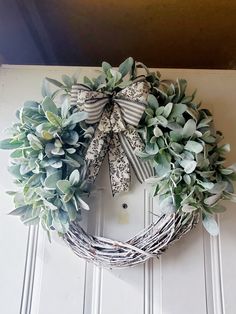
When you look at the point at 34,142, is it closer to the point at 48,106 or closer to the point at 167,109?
the point at 48,106

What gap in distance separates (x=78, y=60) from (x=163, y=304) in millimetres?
959

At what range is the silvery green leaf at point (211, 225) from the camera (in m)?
0.81

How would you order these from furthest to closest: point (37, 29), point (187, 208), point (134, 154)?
point (37, 29) → point (134, 154) → point (187, 208)

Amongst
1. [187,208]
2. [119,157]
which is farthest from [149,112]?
[187,208]

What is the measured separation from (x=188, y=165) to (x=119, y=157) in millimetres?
196

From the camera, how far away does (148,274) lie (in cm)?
90

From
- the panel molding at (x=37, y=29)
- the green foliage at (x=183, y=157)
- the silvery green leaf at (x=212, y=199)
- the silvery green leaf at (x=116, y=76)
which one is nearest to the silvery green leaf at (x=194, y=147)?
the green foliage at (x=183, y=157)

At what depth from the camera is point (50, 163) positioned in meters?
0.81

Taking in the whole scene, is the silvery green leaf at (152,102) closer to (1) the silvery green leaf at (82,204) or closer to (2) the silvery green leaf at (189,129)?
(2) the silvery green leaf at (189,129)

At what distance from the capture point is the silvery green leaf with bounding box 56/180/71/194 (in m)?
0.78

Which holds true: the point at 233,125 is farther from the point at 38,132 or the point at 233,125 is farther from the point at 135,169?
the point at 38,132

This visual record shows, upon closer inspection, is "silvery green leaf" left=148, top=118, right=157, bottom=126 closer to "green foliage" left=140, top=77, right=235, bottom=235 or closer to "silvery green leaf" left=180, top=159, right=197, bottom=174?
"green foliage" left=140, top=77, right=235, bottom=235

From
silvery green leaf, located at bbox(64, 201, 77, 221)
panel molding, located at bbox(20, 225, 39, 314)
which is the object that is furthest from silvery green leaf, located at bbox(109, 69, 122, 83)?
panel molding, located at bbox(20, 225, 39, 314)

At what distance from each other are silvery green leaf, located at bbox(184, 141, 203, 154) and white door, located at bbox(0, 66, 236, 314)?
0.20m
